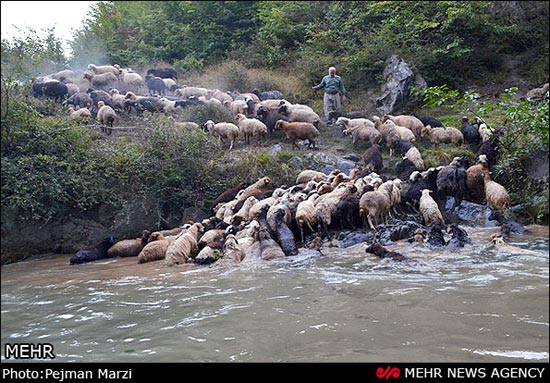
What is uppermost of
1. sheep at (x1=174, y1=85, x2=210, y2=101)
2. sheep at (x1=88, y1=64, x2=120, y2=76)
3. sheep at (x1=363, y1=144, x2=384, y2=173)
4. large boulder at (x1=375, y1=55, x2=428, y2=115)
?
sheep at (x1=88, y1=64, x2=120, y2=76)

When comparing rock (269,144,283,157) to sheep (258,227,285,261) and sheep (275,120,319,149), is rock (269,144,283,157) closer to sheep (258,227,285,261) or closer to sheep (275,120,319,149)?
sheep (275,120,319,149)

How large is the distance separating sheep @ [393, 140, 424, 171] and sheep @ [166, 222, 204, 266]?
628cm

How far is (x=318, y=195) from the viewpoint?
12.5 meters

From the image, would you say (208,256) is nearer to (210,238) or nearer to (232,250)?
(232,250)

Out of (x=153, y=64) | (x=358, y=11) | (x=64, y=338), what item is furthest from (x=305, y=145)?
(x=153, y=64)

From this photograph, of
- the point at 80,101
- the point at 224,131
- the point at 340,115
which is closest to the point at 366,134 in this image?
the point at 340,115

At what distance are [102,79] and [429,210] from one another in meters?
17.8

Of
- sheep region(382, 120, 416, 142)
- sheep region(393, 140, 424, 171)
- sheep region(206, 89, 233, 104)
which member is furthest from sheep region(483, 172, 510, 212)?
sheep region(206, 89, 233, 104)

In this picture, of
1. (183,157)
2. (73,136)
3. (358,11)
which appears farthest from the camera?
(358,11)

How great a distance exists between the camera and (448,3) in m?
21.9

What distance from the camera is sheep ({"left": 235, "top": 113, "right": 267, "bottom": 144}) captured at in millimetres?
17500

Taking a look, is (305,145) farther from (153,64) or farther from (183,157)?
(153,64)

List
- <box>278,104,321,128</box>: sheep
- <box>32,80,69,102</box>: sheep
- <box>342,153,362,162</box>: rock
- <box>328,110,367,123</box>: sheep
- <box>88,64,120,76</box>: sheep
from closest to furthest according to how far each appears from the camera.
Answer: <box>342,153,362,162</box>: rock
<box>278,104,321,128</box>: sheep
<box>328,110,367,123</box>: sheep
<box>32,80,69,102</box>: sheep
<box>88,64,120,76</box>: sheep
